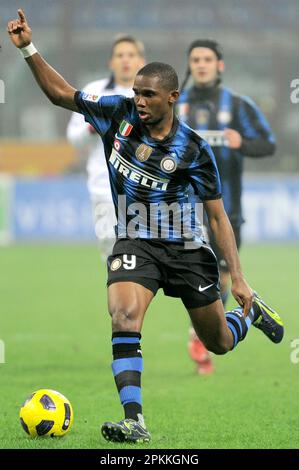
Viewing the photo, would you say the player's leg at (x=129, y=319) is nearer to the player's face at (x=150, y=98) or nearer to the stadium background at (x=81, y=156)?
the player's face at (x=150, y=98)

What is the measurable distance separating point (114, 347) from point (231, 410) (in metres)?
1.34

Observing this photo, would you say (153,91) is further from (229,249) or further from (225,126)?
(225,126)

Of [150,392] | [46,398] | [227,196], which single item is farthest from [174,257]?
[227,196]

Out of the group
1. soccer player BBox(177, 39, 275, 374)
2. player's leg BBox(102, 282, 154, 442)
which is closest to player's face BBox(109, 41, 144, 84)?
soccer player BBox(177, 39, 275, 374)

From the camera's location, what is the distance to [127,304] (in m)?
5.70

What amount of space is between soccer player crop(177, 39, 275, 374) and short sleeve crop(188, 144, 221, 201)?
2632mm

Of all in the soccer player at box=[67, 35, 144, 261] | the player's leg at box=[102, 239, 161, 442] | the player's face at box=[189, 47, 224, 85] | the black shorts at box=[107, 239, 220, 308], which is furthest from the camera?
the soccer player at box=[67, 35, 144, 261]

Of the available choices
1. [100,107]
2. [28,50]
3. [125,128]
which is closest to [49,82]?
[28,50]

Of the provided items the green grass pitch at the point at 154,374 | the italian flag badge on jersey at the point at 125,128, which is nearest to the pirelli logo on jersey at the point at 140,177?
the italian flag badge on jersey at the point at 125,128

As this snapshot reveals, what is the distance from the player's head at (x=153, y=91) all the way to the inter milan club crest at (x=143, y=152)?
17 centimetres

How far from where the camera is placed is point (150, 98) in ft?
18.8

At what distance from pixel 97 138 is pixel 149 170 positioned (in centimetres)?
355

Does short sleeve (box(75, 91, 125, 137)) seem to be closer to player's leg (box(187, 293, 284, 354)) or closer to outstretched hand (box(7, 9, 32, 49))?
outstretched hand (box(7, 9, 32, 49))

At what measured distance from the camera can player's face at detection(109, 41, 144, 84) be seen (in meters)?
9.20
